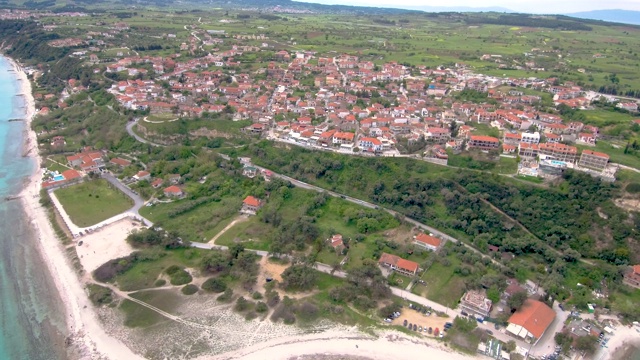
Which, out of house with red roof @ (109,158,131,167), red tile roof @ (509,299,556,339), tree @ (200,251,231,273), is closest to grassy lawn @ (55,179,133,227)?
house with red roof @ (109,158,131,167)

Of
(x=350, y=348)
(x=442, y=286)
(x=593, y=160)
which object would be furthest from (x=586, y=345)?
(x=593, y=160)

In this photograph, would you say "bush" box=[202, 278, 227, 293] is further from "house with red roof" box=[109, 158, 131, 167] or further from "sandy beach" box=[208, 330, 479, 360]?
"house with red roof" box=[109, 158, 131, 167]

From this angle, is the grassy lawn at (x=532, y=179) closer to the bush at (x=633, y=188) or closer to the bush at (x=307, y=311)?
the bush at (x=633, y=188)

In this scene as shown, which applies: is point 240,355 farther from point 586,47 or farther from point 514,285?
point 586,47

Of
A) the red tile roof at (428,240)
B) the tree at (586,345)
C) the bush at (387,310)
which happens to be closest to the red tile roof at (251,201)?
the red tile roof at (428,240)

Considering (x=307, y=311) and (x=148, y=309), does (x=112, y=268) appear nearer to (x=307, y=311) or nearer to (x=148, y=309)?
(x=148, y=309)

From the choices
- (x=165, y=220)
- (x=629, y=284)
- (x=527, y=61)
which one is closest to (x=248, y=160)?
(x=165, y=220)
